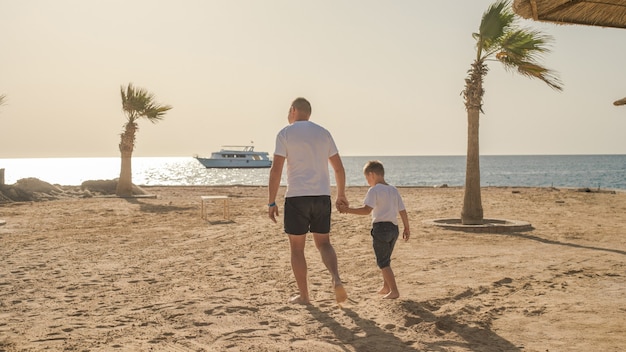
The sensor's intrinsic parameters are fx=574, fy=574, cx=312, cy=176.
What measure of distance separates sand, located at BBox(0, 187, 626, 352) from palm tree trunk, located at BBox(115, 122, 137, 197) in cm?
1187

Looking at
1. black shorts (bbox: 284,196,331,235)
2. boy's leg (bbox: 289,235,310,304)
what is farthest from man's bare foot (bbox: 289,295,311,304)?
black shorts (bbox: 284,196,331,235)

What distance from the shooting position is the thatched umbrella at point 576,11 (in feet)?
16.1

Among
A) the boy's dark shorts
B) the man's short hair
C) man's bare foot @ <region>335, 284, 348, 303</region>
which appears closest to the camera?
man's bare foot @ <region>335, 284, 348, 303</region>

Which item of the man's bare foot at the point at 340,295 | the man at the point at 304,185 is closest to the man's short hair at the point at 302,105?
the man at the point at 304,185

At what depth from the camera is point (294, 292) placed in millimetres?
6184

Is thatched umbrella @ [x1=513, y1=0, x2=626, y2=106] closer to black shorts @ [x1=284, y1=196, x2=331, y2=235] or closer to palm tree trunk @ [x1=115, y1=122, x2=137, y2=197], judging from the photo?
black shorts @ [x1=284, y1=196, x2=331, y2=235]

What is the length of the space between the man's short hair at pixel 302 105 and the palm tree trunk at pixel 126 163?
20.0 metres

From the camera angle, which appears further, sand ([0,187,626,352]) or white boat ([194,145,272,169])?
white boat ([194,145,272,169])

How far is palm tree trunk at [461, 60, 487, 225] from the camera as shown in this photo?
12.3 meters

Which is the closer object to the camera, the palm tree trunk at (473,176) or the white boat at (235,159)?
the palm tree trunk at (473,176)

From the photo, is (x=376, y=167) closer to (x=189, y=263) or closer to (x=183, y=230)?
(x=189, y=263)

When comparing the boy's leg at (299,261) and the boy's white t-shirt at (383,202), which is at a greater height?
the boy's white t-shirt at (383,202)

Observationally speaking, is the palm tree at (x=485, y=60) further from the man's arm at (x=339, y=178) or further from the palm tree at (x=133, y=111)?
the palm tree at (x=133, y=111)

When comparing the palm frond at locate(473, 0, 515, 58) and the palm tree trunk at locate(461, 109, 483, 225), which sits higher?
the palm frond at locate(473, 0, 515, 58)
